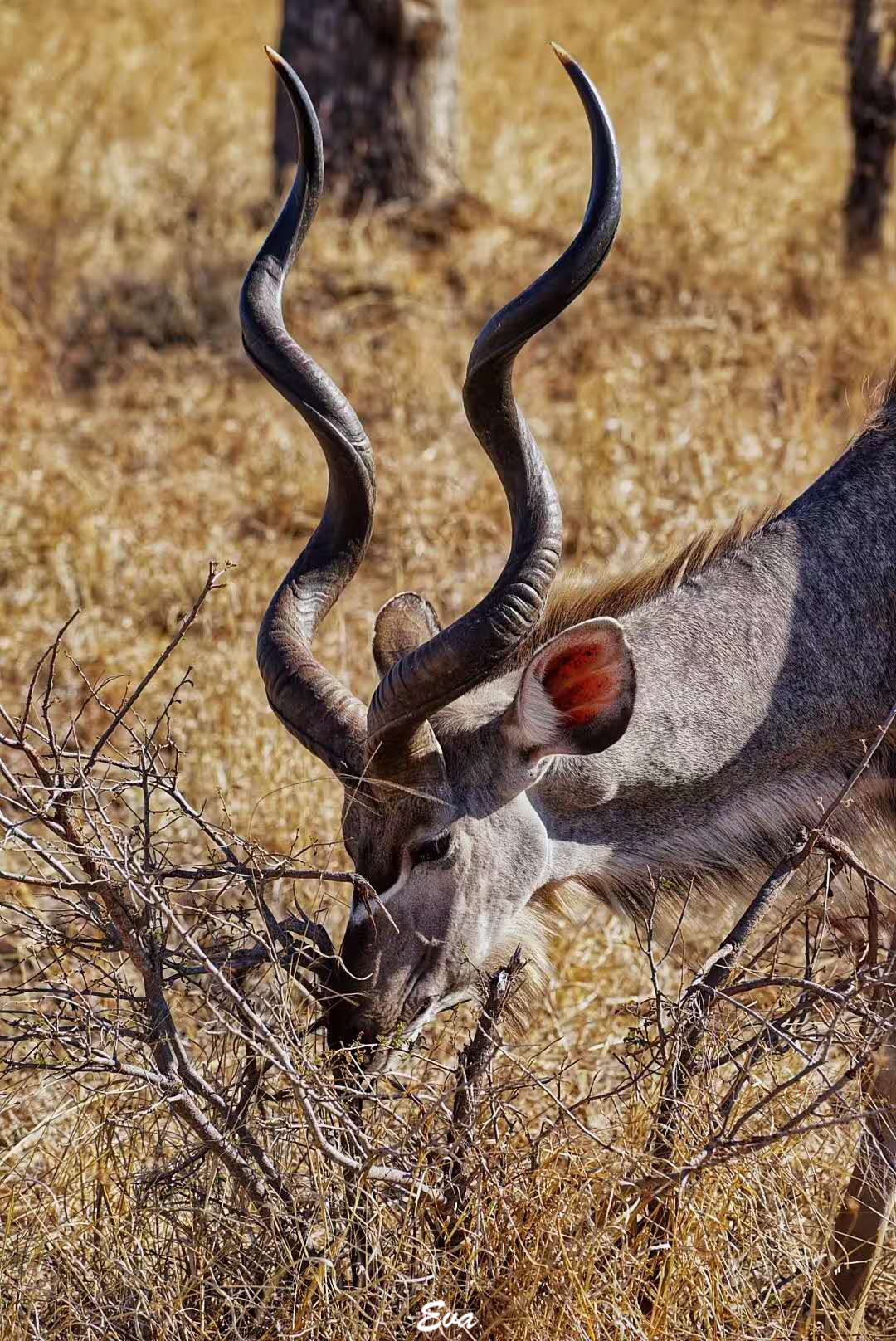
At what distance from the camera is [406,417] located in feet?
22.8

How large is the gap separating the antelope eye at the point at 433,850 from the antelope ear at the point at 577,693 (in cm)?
26

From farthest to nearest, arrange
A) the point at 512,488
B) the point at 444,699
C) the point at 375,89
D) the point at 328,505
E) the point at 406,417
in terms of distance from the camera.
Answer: the point at 375,89
the point at 406,417
the point at 328,505
the point at 512,488
the point at 444,699

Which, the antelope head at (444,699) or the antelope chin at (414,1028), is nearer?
the antelope head at (444,699)

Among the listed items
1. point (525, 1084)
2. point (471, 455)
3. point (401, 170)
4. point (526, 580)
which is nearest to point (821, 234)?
point (401, 170)

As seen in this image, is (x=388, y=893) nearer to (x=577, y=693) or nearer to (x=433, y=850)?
(x=433, y=850)

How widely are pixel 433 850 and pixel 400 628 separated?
2.25 ft

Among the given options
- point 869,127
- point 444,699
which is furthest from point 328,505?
point 869,127

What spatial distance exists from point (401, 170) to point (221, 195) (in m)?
1.01

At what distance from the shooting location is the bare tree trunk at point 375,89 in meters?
8.52

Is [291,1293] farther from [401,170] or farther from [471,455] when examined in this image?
[401,170]

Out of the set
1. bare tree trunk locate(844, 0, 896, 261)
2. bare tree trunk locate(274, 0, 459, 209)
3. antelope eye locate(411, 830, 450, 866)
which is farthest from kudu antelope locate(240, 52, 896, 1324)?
bare tree trunk locate(274, 0, 459, 209)

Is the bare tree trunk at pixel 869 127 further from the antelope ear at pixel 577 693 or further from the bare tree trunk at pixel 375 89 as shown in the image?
the antelope ear at pixel 577 693

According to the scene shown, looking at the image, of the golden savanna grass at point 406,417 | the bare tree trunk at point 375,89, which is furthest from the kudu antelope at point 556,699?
the bare tree trunk at point 375,89

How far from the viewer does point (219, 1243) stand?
2961mm
